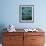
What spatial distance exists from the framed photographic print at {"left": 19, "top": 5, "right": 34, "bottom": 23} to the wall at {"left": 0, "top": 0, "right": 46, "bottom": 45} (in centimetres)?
10

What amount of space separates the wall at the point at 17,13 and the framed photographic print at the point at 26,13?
0.33 feet

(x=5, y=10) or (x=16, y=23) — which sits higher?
(x=5, y=10)

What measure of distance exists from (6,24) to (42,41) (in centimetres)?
135

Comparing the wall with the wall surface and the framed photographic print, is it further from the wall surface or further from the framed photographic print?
the framed photographic print

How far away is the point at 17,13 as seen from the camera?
13.8 ft

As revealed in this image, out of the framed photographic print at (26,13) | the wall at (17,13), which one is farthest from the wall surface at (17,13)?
the framed photographic print at (26,13)

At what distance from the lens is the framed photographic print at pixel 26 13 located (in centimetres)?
418

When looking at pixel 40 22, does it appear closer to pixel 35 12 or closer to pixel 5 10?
pixel 35 12

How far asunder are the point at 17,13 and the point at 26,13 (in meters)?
0.30

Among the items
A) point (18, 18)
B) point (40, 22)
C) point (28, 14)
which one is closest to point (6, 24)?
point (18, 18)

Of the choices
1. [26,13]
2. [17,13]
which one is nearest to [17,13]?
[17,13]

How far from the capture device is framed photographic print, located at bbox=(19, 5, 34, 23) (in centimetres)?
418

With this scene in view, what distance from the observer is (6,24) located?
4.21m

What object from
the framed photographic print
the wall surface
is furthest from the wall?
the framed photographic print
